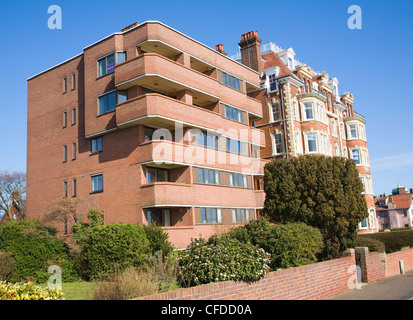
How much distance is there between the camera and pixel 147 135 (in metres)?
27.4

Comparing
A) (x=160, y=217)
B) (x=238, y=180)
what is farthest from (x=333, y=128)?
(x=160, y=217)

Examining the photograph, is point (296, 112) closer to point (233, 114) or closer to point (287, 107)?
point (287, 107)

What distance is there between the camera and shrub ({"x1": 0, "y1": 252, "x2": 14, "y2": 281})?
19.3 metres

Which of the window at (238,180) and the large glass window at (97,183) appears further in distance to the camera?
the window at (238,180)

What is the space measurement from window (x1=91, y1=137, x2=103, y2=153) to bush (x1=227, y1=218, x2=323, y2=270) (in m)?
15.4

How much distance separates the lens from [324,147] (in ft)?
130

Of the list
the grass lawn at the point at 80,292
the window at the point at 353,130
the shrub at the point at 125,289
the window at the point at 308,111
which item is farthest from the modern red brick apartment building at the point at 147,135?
the window at the point at 353,130

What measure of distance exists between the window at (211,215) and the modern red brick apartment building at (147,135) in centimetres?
7

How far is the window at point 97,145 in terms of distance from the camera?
95.0 ft

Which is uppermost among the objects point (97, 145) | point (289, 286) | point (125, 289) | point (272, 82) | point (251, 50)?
point (251, 50)

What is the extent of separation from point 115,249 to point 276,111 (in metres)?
25.0

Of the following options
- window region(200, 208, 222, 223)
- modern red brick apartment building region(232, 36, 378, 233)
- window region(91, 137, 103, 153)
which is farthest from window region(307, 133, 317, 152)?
window region(91, 137, 103, 153)

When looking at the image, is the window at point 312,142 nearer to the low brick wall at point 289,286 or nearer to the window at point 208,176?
the window at point 208,176
